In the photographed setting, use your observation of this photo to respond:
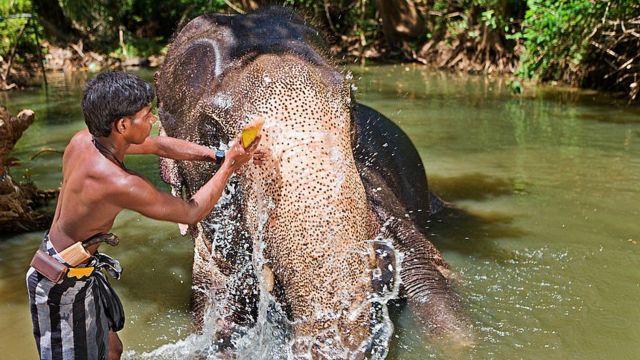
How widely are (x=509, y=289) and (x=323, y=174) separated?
211cm

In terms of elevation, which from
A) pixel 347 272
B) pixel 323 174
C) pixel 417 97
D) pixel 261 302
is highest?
pixel 323 174

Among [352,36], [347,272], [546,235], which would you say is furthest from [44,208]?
[352,36]

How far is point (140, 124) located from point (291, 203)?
0.54 meters

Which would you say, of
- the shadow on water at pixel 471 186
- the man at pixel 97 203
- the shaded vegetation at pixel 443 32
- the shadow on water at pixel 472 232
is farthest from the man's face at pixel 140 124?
the shaded vegetation at pixel 443 32

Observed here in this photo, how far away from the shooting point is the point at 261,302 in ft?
10.3

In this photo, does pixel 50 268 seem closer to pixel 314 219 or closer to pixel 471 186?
pixel 314 219

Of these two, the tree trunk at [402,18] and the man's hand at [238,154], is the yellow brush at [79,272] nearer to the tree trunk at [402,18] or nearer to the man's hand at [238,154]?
the man's hand at [238,154]

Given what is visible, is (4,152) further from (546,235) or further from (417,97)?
(417,97)

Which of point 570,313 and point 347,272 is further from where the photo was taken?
point 570,313

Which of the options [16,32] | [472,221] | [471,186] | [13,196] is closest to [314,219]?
[472,221]

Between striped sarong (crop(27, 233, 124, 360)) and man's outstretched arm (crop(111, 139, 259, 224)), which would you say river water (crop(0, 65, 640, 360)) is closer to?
striped sarong (crop(27, 233, 124, 360))

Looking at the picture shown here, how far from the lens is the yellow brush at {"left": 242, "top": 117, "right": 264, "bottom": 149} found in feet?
8.00

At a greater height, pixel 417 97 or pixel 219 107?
pixel 219 107

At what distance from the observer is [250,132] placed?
96.7 inches
